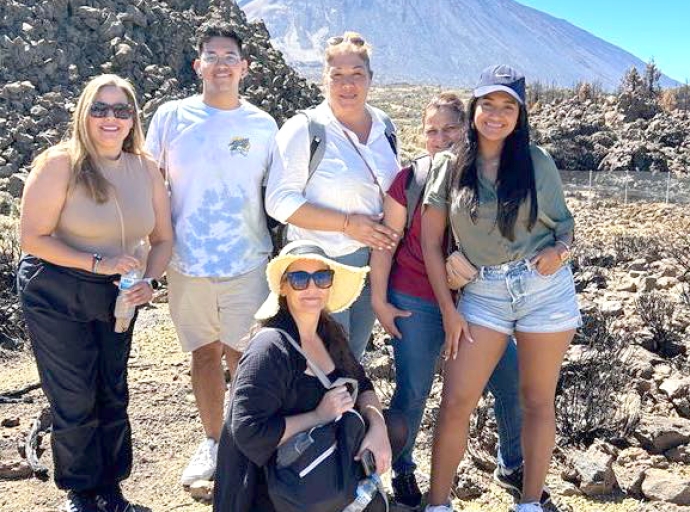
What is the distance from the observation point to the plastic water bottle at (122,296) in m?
2.91

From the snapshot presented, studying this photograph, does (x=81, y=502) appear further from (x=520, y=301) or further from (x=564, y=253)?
(x=564, y=253)

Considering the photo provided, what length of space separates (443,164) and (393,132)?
0.50m

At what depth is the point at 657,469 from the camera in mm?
3568

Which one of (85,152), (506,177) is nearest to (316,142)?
(506,177)

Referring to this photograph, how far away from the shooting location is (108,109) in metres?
2.87

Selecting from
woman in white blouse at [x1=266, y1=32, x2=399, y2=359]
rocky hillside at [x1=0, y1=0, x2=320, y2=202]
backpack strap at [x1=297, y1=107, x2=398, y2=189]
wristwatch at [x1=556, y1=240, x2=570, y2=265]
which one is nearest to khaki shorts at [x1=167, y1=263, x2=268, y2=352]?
woman in white blouse at [x1=266, y1=32, x2=399, y2=359]

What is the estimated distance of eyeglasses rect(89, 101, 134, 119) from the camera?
2.86 meters

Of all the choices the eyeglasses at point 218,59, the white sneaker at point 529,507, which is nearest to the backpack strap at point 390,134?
the eyeglasses at point 218,59

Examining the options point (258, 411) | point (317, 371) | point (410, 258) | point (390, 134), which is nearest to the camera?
point (258, 411)

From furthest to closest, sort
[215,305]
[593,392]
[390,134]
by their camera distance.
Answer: [593,392] → [215,305] → [390,134]

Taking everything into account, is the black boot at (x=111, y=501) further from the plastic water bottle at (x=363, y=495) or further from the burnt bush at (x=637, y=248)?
the burnt bush at (x=637, y=248)

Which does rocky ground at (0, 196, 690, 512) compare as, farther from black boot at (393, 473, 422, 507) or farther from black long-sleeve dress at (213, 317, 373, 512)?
black long-sleeve dress at (213, 317, 373, 512)

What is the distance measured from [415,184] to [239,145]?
0.82 metres

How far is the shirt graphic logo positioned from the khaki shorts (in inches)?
19.8
